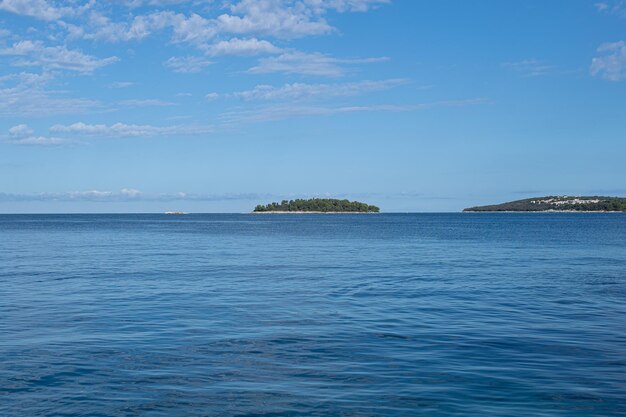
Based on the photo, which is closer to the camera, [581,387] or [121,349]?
[581,387]

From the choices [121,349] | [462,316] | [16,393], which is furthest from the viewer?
[462,316]

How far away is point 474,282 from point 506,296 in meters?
5.67

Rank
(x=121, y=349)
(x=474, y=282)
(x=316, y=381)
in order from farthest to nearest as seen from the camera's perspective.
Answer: (x=474, y=282) < (x=121, y=349) < (x=316, y=381)

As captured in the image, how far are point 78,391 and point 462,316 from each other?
13.7 metres

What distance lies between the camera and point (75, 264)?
1756 inches

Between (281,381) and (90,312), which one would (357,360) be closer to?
(281,381)

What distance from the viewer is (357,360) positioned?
1572cm

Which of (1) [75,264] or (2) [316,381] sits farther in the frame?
(1) [75,264]

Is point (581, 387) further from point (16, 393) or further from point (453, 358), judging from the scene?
point (16, 393)

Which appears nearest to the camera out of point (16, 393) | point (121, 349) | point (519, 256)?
point (16, 393)

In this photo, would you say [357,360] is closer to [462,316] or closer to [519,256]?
[462,316]

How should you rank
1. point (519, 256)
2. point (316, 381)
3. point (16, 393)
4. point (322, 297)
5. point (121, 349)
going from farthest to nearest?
point (519, 256) → point (322, 297) → point (121, 349) → point (316, 381) → point (16, 393)

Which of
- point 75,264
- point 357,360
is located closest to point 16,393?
point 357,360

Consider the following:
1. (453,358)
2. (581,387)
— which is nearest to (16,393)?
(453,358)
